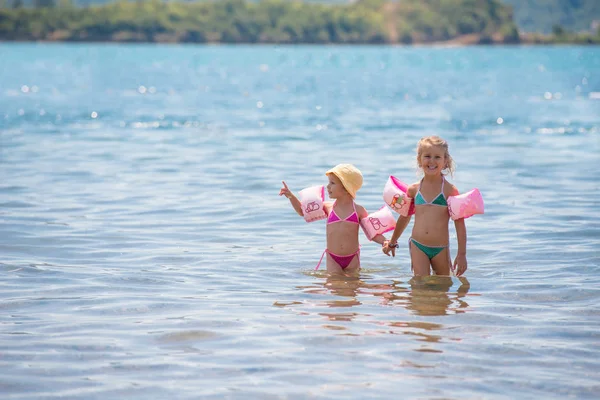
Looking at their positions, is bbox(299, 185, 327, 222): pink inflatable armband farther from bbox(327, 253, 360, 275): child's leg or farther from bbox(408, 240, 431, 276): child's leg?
bbox(408, 240, 431, 276): child's leg

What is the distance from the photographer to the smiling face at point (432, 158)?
7.63m

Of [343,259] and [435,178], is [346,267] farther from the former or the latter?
[435,178]

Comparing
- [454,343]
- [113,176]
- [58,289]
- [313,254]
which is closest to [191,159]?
[113,176]

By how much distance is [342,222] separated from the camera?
8.31 metres

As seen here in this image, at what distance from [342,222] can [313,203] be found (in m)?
0.30

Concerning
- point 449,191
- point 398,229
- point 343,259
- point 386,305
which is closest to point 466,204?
point 449,191

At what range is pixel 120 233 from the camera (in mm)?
10336

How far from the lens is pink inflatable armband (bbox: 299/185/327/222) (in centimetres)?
834

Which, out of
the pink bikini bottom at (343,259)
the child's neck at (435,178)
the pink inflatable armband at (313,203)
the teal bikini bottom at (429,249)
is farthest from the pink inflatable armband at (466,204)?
the pink inflatable armband at (313,203)

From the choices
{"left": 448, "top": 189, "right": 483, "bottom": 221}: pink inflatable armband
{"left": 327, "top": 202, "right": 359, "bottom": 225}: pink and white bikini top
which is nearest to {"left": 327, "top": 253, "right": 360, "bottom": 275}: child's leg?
{"left": 327, "top": 202, "right": 359, "bottom": 225}: pink and white bikini top

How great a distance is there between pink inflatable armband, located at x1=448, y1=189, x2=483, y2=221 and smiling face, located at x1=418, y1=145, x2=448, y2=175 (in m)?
0.27

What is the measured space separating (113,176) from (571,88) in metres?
37.2

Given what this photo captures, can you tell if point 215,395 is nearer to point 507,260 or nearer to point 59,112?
point 507,260

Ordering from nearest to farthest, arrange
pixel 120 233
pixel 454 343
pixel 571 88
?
pixel 454 343 < pixel 120 233 < pixel 571 88
